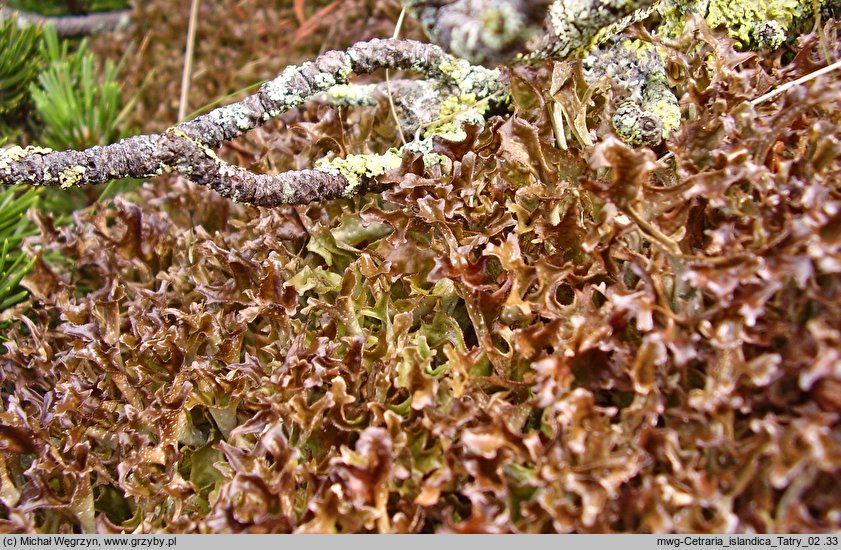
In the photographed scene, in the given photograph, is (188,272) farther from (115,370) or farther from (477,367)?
(477,367)

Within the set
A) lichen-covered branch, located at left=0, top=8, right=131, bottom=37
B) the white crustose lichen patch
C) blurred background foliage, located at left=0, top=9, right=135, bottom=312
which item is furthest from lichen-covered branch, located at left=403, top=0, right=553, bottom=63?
lichen-covered branch, located at left=0, top=8, right=131, bottom=37

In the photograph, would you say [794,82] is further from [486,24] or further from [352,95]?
[352,95]

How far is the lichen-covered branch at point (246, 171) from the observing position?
127 cm

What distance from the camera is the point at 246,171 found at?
1.38m

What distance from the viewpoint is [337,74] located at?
141cm

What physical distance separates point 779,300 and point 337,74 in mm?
979

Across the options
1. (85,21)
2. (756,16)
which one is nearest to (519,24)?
(756,16)

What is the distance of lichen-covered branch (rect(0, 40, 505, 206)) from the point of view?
1267 millimetres

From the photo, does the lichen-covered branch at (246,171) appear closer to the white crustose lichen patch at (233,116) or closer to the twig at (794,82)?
the white crustose lichen patch at (233,116)

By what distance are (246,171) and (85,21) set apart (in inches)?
69.9

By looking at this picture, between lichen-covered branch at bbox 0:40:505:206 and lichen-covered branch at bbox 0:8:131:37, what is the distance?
1535mm

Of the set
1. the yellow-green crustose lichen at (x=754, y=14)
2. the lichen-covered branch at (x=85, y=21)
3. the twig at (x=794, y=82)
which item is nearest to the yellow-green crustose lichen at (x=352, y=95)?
the yellow-green crustose lichen at (x=754, y=14)

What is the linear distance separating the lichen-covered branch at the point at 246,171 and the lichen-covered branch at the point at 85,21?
153 cm

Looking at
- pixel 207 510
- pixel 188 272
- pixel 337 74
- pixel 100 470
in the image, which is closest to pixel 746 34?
pixel 337 74
